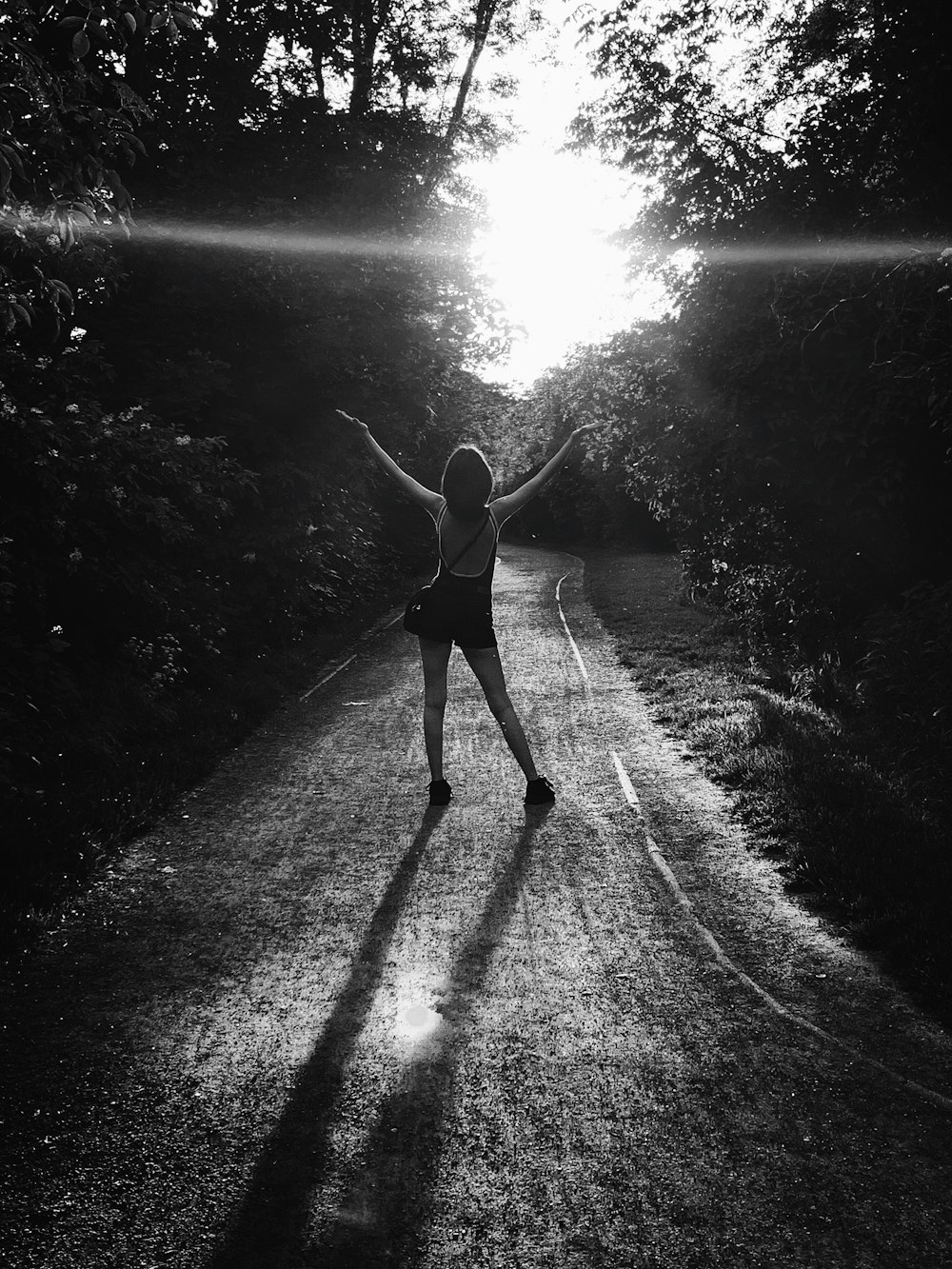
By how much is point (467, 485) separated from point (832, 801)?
2894 mm

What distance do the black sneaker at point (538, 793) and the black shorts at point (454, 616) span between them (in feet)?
3.35

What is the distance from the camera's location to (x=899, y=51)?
8453mm

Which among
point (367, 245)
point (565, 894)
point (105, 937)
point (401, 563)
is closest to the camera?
point (105, 937)

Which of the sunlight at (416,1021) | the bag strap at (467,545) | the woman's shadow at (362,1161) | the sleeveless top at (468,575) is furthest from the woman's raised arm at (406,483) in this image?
the sunlight at (416,1021)

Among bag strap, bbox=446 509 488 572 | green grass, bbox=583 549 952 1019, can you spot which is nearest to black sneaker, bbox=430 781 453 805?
bag strap, bbox=446 509 488 572

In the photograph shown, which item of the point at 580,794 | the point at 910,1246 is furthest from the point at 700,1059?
the point at 580,794

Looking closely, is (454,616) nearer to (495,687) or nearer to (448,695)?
(495,687)

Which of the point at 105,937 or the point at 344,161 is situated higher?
the point at 344,161

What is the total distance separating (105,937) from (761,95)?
1075 centimetres

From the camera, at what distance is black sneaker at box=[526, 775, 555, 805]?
5.92 metres

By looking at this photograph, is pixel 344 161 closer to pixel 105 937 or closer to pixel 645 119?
pixel 645 119

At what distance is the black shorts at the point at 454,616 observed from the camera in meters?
5.55

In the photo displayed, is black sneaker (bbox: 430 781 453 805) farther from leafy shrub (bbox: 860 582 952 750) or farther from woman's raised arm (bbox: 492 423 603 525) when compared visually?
leafy shrub (bbox: 860 582 952 750)

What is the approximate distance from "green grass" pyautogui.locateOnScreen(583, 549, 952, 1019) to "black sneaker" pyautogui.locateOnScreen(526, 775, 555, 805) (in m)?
1.19
